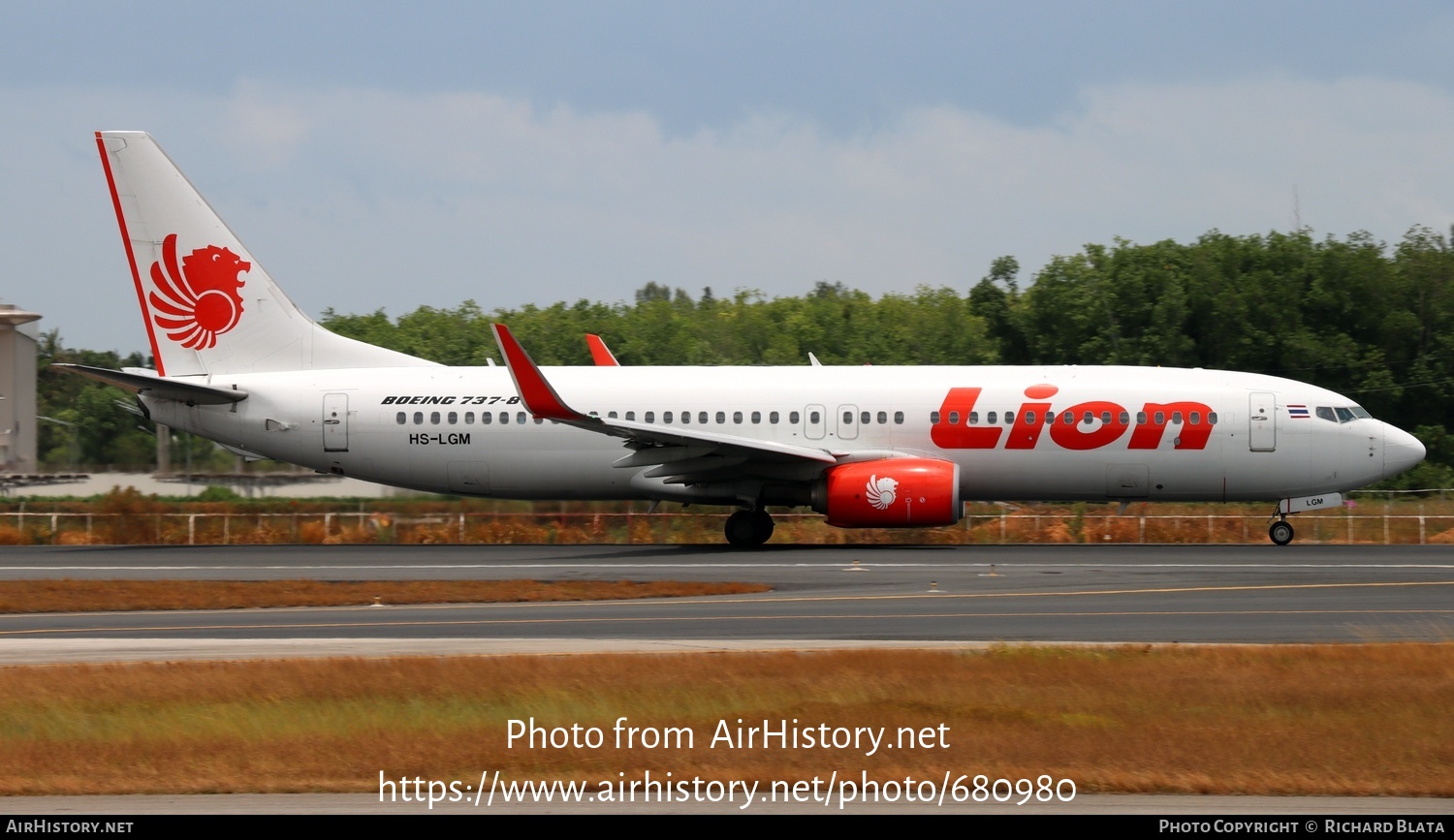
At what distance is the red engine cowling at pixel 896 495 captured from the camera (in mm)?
29531

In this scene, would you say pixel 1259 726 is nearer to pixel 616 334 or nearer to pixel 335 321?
Result: pixel 616 334

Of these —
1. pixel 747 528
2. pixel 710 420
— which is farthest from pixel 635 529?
pixel 747 528

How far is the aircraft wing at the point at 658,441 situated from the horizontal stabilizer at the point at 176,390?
6885 mm

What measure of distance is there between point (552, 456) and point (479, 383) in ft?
7.72

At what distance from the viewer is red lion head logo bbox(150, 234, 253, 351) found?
111ft

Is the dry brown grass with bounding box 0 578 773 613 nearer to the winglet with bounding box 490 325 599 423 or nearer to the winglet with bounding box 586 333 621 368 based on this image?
the winglet with bounding box 490 325 599 423

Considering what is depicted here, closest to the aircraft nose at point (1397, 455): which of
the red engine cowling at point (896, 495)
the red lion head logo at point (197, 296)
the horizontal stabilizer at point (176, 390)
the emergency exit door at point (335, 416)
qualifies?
the red engine cowling at point (896, 495)

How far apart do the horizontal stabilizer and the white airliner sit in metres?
0.06

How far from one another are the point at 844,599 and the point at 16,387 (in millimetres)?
47286

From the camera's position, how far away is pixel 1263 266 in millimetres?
63000

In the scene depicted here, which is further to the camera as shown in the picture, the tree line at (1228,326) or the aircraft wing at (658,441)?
the tree line at (1228,326)

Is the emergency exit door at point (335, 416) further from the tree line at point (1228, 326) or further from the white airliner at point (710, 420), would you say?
the tree line at point (1228, 326)

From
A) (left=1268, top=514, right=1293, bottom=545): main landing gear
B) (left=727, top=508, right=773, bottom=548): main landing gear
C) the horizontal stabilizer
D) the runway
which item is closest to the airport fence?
(left=1268, top=514, right=1293, bottom=545): main landing gear

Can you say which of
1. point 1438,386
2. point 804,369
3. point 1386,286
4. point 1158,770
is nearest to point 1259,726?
point 1158,770
